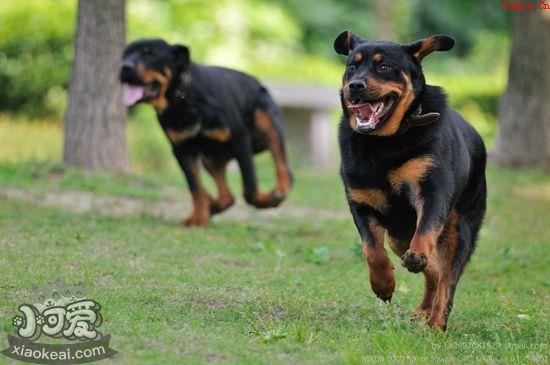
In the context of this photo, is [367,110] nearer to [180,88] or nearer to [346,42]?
[346,42]

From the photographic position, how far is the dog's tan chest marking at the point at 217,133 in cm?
906

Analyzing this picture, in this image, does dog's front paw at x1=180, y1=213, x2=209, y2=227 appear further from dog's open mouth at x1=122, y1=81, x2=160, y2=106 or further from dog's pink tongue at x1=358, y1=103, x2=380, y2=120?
dog's pink tongue at x1=358, y1=103, x2=380, y2=120

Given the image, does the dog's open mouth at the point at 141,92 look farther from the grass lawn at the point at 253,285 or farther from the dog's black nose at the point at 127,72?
the grass lawn at the point at 253,285

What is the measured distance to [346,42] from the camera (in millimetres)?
6438

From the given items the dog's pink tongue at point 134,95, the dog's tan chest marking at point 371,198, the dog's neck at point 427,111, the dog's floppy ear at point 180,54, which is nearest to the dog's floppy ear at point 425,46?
the dog's neck at point 427,111

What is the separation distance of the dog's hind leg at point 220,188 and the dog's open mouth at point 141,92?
1009 mm

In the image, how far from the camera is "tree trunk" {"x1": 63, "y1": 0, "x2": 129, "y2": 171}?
1113 cm

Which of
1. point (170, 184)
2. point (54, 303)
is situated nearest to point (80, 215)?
point (170, 184)

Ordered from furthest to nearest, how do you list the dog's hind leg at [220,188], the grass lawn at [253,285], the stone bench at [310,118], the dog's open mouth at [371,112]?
the stone bench at [310,118]
the dog's hind leg at [220,188]
the dog's open mouth at [371,112]
the grass lawn at [253,285]

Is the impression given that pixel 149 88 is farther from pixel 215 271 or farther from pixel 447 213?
pixel 447 213

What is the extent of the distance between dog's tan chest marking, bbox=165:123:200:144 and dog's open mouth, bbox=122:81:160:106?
0.37 meters

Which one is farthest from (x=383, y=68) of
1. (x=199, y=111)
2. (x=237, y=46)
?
(x=237, y=46)

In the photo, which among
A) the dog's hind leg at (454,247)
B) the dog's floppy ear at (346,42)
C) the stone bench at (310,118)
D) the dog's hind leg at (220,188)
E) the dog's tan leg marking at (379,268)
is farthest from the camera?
the stone bench at (310,118)

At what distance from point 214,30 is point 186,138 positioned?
49.1 feet
